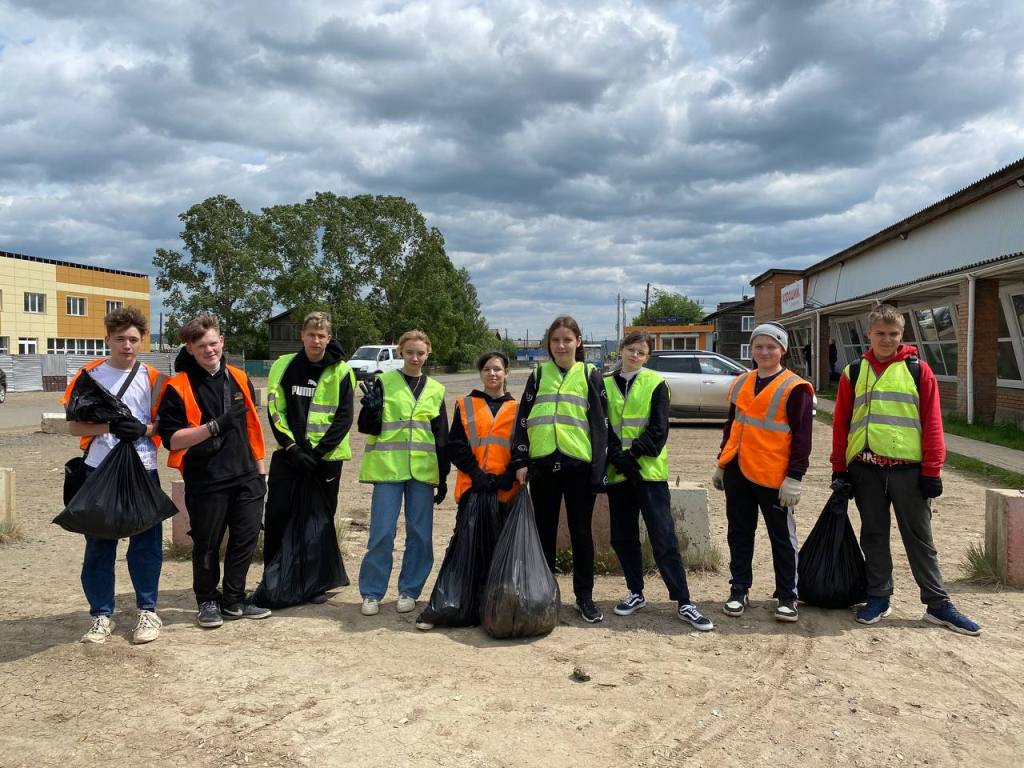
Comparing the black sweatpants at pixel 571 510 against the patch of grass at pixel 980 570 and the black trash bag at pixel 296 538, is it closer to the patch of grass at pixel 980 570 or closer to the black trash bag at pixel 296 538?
the black trash bag at pixel 296 538

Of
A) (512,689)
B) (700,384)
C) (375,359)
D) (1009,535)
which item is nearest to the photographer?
(512,689)

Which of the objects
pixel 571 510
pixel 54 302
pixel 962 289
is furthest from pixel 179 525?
pixel 54 302

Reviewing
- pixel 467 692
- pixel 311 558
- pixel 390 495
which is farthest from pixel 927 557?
pixel 311 558

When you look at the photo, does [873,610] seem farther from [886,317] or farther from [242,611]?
[242,611]

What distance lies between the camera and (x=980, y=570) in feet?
16.8

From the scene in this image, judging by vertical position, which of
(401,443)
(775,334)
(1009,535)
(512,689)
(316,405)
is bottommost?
(512,689)

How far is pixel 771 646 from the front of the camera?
4.03 meters

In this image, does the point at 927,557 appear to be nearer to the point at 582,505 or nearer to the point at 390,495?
the point at 582,505

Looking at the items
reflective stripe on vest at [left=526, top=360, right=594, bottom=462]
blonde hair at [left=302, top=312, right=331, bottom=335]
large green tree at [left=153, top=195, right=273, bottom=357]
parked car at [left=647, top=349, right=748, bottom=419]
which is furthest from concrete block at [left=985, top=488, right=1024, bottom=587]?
Answer: large green tree at [left=153, top=195, right=273, bottom=357]

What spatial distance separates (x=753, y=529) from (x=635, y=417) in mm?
1028

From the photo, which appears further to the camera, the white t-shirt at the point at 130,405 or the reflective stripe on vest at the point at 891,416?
the reflective stripe on vest at the point at 891,416

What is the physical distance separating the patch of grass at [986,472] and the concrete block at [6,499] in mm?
10114

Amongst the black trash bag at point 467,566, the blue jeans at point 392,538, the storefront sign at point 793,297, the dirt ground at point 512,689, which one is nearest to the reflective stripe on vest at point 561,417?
the black trash bag at point 467,566

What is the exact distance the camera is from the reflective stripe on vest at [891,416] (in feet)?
13.8
